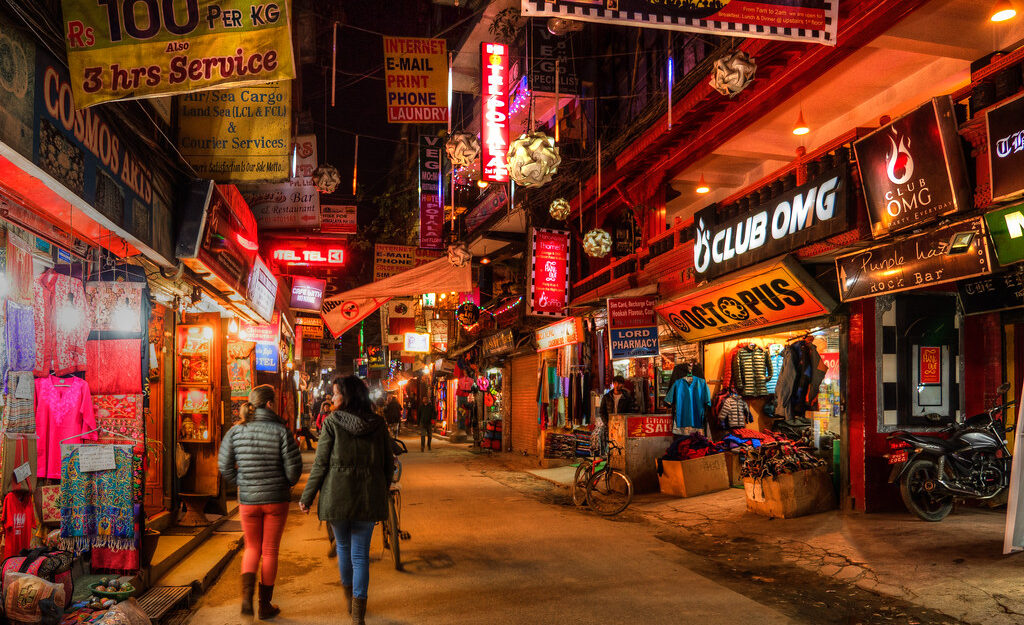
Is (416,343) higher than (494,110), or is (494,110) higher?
(494,110)

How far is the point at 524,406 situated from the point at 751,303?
1333cm

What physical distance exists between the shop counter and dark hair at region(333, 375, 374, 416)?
325 inches

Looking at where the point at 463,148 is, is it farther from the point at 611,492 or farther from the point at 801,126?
the point at 611,492

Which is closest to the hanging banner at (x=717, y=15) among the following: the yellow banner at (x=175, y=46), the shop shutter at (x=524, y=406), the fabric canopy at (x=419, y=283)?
the yellow banner at (x=175, y=46)

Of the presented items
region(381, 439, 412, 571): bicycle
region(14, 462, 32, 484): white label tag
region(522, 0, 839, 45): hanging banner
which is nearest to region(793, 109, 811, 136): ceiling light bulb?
region(522, 0, 839, 45): hanging banner

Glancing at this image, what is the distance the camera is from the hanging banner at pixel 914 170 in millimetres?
7625

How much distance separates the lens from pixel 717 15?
593 centimetres

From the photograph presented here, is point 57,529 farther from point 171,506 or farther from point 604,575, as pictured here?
point 604,575

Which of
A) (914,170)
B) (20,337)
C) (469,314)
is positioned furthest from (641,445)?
(469,314)

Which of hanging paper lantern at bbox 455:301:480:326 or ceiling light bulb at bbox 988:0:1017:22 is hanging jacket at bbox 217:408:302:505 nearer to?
ceiling light bulb at bbox 988:0:1017:22

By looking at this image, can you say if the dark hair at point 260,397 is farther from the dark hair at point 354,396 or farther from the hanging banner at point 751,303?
the hanging banner at point 751,303

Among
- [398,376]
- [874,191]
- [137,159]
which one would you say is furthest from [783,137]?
[398,376]

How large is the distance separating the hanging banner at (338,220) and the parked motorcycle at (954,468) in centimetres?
1226

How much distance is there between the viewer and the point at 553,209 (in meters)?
16.6
